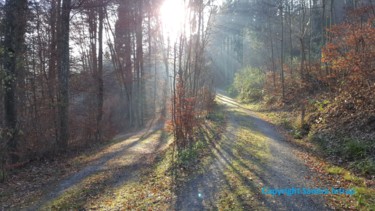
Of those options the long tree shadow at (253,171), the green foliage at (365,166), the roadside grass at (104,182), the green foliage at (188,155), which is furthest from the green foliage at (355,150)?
the roadside grass at (104,182)

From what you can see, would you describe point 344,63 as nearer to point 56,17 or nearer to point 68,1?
point 68,1

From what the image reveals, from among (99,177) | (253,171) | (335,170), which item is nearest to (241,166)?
(253,171)

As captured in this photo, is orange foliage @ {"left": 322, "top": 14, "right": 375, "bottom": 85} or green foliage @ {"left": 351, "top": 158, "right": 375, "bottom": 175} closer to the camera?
green foliage @ {"left": 351, "top": 158, "right": 375, "bottom": 175}

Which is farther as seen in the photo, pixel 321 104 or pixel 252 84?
pixel 252 84

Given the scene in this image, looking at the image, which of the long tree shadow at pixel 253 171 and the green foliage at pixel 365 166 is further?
the green foliage at pixel 365 166

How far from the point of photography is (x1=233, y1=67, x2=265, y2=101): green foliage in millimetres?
24802

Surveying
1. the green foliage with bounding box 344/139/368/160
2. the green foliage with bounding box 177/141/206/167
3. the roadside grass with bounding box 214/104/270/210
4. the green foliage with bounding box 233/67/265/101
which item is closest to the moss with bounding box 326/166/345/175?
the green foliage with bounding box 344/139/368/160

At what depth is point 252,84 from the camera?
87.4 ft

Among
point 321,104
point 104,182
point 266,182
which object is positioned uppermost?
point 321,104

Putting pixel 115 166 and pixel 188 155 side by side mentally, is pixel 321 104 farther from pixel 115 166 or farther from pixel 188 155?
pixel 115 166

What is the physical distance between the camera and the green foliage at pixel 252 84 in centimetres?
2480

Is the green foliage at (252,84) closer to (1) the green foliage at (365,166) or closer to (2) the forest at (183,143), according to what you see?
(2) the forest at (183,143)

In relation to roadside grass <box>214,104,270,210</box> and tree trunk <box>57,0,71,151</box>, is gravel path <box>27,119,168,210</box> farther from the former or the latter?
roadside grass <box>214,104,270,210</box>

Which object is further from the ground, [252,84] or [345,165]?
[252,84]
